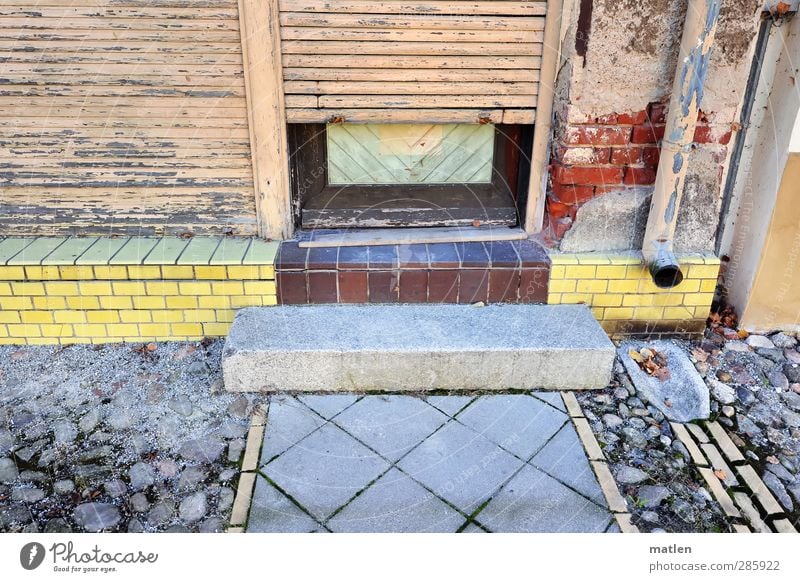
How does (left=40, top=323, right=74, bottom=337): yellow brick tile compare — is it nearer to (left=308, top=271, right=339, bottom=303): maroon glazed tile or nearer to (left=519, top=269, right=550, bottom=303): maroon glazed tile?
(left=308, top=271, right=339, bottom=303): maroon glazed tile

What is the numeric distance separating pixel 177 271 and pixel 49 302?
0.72 meters

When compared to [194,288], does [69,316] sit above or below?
below

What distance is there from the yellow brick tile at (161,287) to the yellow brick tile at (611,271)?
7.38 ft

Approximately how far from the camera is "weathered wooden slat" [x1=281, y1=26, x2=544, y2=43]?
2.98 m

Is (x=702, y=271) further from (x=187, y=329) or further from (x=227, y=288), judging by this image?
(x=187, y=329)

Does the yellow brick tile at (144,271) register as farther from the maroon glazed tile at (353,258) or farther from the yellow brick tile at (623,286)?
the yellow brick tile at (623,286)

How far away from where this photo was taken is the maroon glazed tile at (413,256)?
3.25 metres

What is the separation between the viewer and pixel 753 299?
357 cm

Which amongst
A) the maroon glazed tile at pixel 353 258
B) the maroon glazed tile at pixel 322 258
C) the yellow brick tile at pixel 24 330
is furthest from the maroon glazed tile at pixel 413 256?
the yellow brick tile at pixel 24 330

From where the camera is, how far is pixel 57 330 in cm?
338

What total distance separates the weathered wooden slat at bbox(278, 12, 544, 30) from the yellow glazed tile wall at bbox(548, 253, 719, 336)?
1.18 metres

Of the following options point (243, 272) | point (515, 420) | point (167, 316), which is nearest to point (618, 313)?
point (515, 420)

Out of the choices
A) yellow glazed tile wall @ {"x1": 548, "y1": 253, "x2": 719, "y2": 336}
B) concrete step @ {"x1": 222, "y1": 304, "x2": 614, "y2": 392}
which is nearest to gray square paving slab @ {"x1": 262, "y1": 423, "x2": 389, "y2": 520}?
concrete step @ {"x1": 222, "y1": 304, "x2": 614, "y2": 392}

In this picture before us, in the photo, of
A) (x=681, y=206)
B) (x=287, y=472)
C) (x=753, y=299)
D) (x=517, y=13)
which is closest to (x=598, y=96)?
(x=517, y=13)
